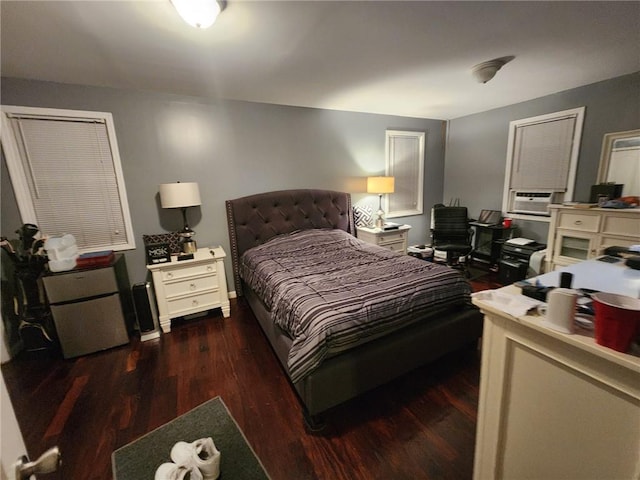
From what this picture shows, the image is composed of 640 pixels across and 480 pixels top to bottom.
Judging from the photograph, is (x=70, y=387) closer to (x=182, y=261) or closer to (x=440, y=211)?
(x=182, y=261)

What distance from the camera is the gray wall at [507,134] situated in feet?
8.55

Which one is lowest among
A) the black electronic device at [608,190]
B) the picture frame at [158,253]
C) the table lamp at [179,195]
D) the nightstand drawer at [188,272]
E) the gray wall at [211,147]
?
the nightstand drawer at [188,272]

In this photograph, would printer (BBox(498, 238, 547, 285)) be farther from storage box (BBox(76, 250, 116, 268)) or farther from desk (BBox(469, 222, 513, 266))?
storage box (BBox(76, 250, 116, 268))

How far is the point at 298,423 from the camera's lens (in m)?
1.53

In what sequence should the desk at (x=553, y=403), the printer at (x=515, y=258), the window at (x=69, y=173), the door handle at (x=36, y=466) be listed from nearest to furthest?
the door handle at (x=36, y=466), the desk at (x=553, y=403), the window at (x=69, y=173), the printer at (x=515, y=258)

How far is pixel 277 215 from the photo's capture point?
10.5 feet

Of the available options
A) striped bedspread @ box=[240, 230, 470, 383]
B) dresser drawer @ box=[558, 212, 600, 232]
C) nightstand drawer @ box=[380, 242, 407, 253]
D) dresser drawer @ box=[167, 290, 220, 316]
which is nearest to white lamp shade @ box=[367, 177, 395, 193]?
nightstand drawer @ box=[380, 242, 407, 253]

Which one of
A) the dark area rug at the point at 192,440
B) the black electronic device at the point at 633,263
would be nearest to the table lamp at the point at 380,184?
the black electronic device at the point at 633,263

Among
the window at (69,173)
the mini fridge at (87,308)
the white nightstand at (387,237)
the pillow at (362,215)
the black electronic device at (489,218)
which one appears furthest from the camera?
the pillow at (362,215)

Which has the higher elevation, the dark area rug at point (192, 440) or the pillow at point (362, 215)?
the pillow at point (362, 215)

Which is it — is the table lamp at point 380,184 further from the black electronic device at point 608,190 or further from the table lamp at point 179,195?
the table lamp at point 179,195

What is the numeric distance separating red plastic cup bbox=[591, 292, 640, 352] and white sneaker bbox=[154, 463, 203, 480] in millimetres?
1551

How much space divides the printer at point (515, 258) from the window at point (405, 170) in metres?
1.44

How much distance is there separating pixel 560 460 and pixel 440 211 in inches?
133
